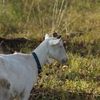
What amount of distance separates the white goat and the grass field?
2.73ft

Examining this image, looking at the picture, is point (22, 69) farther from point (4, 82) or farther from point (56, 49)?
point (56, 49)

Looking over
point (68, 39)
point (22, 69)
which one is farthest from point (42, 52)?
point (68, 39)

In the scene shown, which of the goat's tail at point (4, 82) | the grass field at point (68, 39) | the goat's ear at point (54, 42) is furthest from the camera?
the grass field at point (68, 39)

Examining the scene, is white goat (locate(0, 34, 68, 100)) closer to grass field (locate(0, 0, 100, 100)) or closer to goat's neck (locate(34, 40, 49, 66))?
goat's neck (locate(34, 40, 49, 66))

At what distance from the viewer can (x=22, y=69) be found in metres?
3.97

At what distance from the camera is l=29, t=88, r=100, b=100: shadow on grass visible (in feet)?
16.4

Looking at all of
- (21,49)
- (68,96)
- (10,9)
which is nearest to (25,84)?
(68,96)

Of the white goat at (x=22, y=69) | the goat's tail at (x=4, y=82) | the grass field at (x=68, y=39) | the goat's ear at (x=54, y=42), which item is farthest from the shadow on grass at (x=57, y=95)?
the goat's tail at (x=4, y=82)

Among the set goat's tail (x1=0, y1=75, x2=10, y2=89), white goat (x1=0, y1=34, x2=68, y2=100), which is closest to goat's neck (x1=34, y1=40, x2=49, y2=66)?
white goat (x1=0, y1=34, x2=68, y2=100)

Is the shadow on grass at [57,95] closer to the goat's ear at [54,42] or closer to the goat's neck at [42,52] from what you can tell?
the goat's neck at [42,52]

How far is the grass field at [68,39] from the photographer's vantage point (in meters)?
5.19

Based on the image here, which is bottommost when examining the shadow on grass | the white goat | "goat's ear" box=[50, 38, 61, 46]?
the shadow on grass

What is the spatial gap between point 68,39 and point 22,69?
3.76 m

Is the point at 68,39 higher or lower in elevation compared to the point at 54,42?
lower
